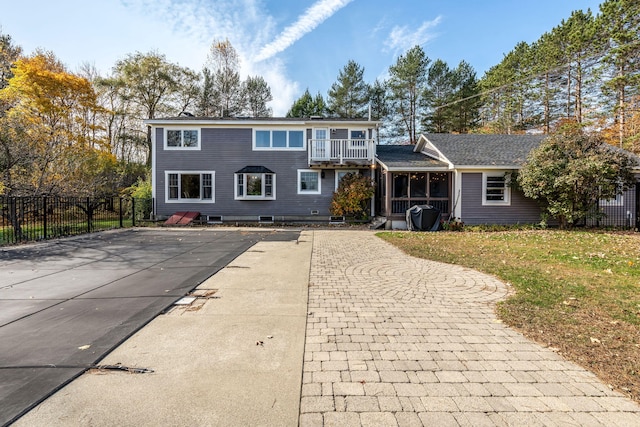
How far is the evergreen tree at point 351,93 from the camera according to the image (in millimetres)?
30312

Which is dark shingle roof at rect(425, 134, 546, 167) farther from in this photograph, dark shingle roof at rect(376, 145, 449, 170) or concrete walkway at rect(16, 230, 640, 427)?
concrete walkway at rect(16, 230, 640, 427)

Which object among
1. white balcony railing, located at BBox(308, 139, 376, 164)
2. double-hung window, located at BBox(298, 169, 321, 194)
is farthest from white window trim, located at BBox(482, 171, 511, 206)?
double-hung window, located at BBox(298, 169, 321, 194)

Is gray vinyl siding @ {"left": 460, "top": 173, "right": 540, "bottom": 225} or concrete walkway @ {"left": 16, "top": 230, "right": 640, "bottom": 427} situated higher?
gray vinyl siding @ {"left": 460, "top": 173, "right": 540, "bottom": 225}

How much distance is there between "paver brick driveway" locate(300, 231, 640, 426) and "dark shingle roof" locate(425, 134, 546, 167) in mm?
11710

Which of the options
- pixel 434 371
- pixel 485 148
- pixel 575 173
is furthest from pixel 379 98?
pixel 434 371

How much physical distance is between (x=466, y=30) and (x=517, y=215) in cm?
1163

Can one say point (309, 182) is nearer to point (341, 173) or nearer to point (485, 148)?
point (341, 173)

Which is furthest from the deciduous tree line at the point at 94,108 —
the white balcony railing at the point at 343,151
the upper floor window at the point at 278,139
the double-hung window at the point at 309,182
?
the white balcony railing at the point at 343,151

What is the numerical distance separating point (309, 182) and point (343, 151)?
2.64 meters

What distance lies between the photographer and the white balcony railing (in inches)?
643

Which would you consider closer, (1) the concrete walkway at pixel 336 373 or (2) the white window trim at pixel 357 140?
(1) the concrete walkway at pixel 336 373

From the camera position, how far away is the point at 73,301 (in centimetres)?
415

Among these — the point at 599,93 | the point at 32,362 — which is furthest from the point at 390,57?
the point at 32,362

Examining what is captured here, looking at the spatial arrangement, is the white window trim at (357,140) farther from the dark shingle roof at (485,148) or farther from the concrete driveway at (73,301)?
the concrete driveway at (73,301)
